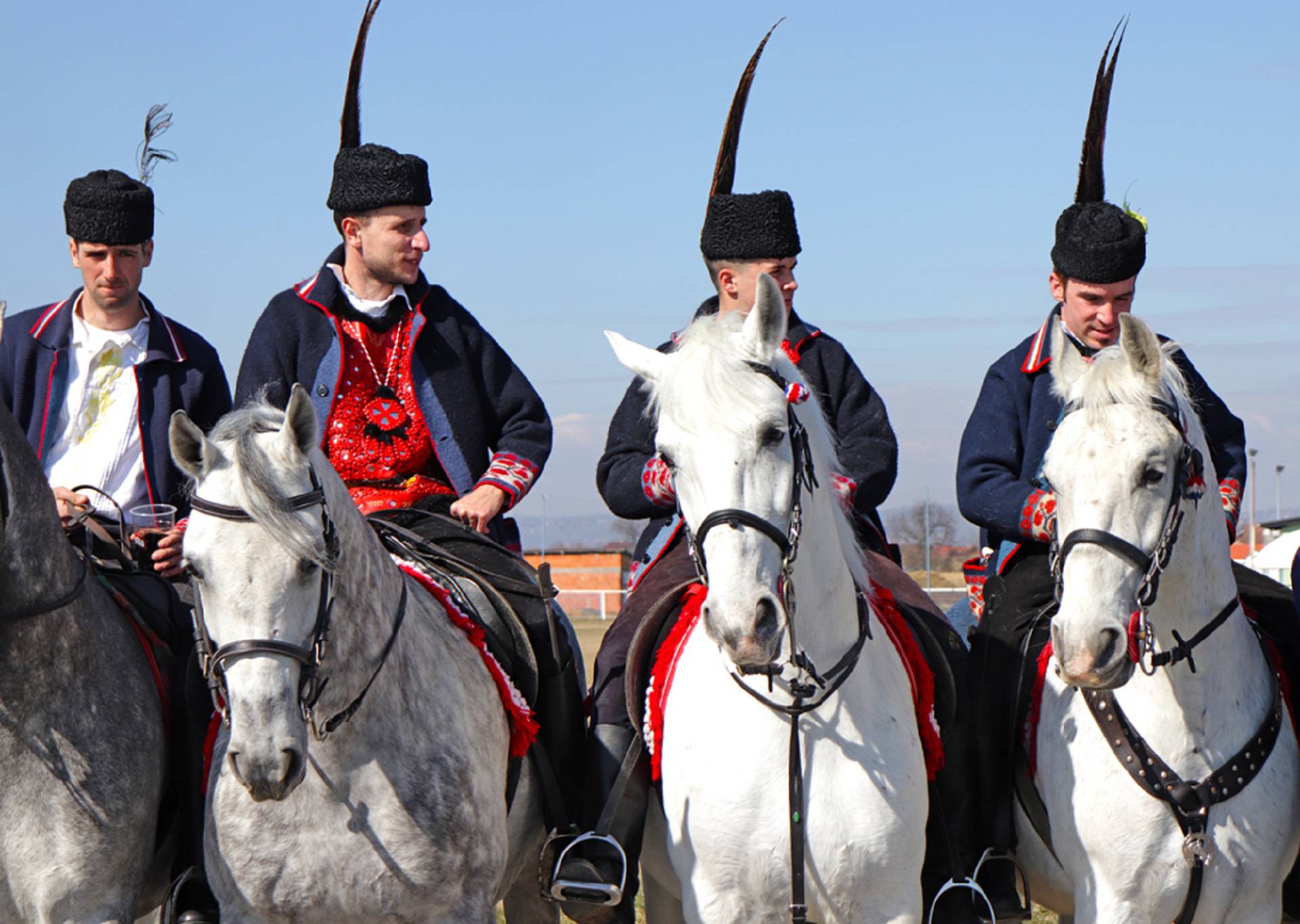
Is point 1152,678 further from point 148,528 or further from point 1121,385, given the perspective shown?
point 148,528

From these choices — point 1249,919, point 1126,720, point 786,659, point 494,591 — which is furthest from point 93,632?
point 1249,919

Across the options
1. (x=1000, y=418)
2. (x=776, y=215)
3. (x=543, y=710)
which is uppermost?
(x=776, y=215)

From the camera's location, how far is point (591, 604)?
51250 millimetres

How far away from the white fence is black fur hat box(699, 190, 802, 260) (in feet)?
132

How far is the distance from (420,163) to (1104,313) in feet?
9.74

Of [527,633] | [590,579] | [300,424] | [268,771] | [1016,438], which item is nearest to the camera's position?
[268,771]

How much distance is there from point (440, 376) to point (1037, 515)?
2.59 meters

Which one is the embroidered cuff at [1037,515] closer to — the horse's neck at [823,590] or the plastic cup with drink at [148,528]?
the horse's neck at [823,590]

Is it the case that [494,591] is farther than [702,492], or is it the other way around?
[494,591]

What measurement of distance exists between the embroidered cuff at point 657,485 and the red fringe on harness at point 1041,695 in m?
1.51

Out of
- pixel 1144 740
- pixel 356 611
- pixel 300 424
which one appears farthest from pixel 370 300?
pixel 1144 740

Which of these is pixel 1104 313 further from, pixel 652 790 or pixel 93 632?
pixel 93 632

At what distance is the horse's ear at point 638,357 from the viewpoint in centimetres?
505

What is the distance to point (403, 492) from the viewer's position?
6391 mm
